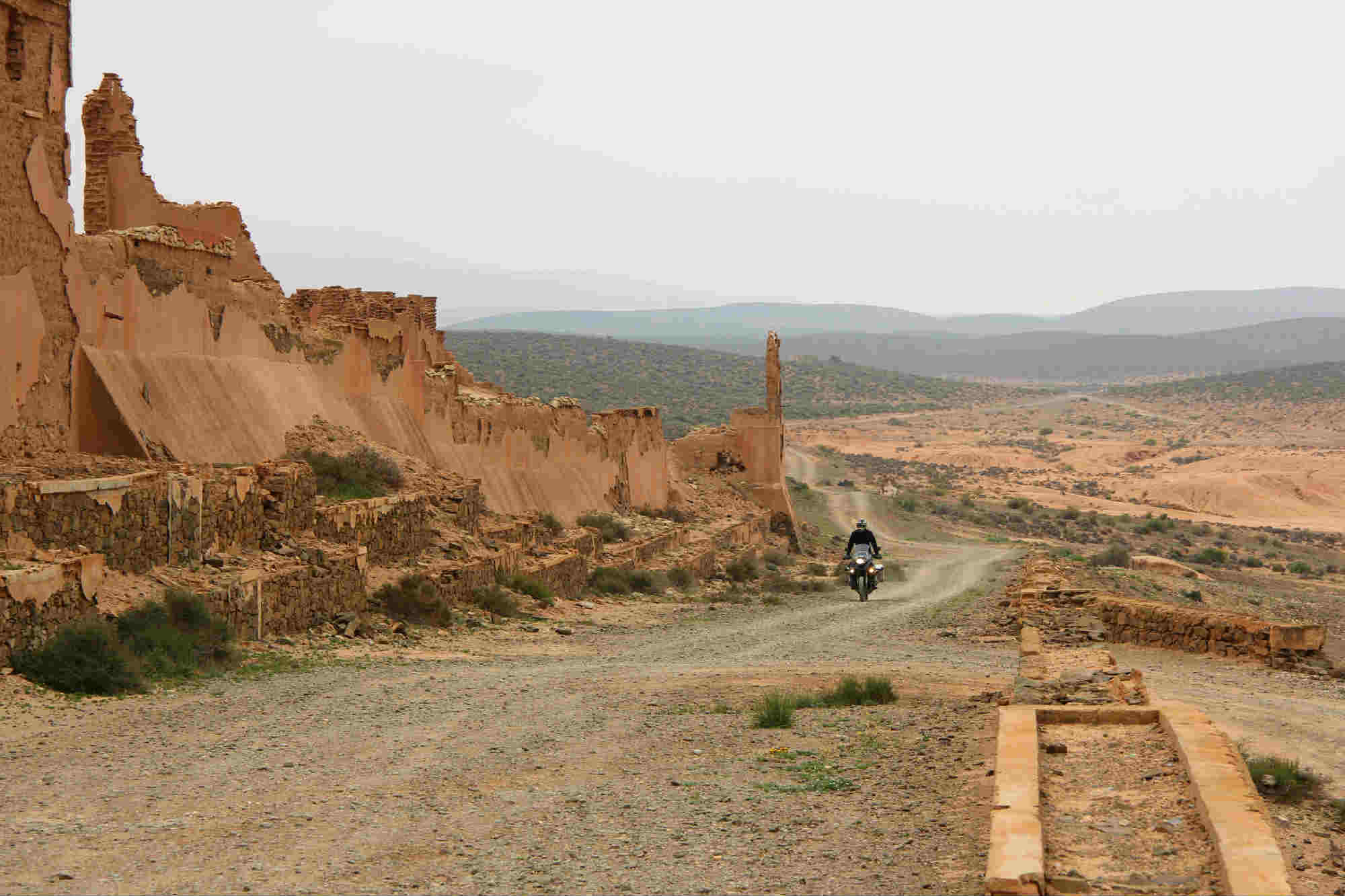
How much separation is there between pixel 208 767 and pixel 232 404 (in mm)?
10956

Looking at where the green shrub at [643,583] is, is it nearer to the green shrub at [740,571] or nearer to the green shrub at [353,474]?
the green shrub at [740,571]

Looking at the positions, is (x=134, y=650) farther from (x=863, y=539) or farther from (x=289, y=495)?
A: (x=863, y=539)

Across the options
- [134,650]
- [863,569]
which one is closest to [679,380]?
[863,569]

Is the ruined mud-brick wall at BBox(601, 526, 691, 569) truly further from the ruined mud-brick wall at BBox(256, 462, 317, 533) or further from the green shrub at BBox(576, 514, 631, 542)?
the ruined mud-brick wall at BBox(256, 462, 317, 533)

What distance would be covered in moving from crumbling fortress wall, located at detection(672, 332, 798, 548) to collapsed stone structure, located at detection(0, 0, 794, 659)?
50.9ft

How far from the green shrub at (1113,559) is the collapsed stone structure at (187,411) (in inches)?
591

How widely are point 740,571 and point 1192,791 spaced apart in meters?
23.2

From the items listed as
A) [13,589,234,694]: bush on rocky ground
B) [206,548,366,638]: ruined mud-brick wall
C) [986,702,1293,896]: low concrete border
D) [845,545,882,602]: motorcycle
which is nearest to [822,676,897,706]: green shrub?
→ [986,702,1293,896]: low concrete border

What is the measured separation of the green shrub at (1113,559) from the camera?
37.5 metres

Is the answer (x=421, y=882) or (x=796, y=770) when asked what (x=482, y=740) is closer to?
(x=796, y=770)

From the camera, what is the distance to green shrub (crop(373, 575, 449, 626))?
1759 centimetres

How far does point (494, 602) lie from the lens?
1947 centimetres

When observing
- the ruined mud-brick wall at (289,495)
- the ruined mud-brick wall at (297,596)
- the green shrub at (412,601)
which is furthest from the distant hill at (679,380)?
the ruined mud-brick wall at (297,596)

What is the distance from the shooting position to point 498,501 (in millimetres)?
27625
